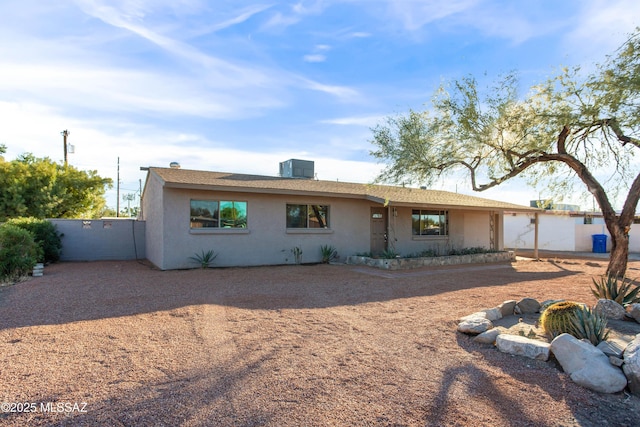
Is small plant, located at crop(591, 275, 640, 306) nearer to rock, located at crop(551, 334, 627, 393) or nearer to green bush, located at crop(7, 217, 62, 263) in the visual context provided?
rock, located at crop(551, 334, 627, 393)

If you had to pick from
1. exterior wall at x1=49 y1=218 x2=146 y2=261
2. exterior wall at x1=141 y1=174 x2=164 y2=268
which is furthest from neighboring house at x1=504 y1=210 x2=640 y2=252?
exterior wall at x1=49 y1=218 x2=146 y2=261

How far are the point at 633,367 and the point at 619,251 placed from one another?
25.3 feet

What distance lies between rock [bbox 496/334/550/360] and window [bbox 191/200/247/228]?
31.7ft

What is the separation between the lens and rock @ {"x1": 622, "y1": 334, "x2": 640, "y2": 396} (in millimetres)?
3652

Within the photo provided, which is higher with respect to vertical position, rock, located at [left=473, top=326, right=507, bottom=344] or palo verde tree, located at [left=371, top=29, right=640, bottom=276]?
palo verde tree, located at [left=371, top=29, right=640, bottom=276]

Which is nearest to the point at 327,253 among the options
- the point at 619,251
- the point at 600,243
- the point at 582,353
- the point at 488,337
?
the point at 619,251

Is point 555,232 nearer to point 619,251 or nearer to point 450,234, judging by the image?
point 450,234

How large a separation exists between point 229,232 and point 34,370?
8783mm

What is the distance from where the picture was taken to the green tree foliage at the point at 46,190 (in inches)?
756

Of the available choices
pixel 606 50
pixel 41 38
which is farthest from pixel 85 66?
pixel 606 50

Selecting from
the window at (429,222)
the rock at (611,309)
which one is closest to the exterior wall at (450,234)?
the window at (429,222)

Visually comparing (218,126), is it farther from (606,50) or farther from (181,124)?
(606,50)

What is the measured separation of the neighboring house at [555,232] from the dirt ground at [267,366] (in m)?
18.6

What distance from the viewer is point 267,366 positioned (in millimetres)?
4059
